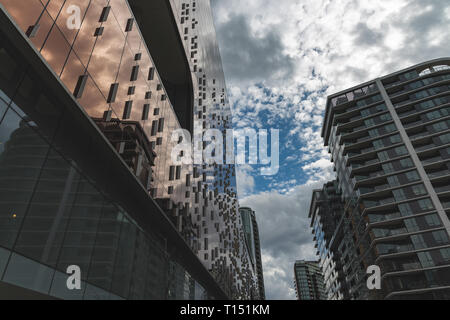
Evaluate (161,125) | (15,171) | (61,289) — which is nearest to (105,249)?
(61,289)

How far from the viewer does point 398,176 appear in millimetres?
60438

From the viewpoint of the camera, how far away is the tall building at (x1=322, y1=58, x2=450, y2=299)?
5134cm

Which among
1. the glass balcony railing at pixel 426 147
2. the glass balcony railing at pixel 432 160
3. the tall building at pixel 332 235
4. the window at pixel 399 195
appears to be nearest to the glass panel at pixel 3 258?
the window at pixel 399 195

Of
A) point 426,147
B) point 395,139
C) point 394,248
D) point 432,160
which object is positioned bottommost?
point 394,248

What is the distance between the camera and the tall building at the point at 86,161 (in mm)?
8727

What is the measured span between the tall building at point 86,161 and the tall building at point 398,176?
150ft

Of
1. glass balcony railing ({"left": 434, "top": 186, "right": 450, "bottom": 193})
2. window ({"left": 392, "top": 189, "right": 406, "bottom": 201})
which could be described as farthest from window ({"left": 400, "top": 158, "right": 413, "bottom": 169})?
glass balcony railing ({"left": 434, "top": 186, "right": 450, "bottom": 193})

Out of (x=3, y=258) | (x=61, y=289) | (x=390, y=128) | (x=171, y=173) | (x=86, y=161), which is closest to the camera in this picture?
(x=3, y=258)

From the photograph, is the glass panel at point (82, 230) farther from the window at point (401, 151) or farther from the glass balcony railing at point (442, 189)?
the window at point (401, 151)

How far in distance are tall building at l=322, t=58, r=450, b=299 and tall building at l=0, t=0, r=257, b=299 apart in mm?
45606

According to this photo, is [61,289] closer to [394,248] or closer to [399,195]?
[394,248]

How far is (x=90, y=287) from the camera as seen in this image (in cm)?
1176

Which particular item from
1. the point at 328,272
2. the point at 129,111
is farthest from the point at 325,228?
the point at 129,111

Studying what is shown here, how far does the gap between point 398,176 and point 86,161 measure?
211 ft
